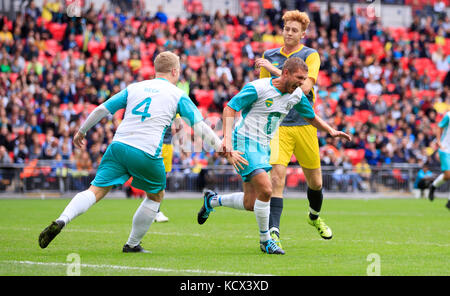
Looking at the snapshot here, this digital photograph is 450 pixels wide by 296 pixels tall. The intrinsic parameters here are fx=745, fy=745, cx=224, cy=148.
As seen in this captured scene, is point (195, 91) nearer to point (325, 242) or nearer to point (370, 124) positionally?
point (370, 124)

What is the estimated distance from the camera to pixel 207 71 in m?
26.0

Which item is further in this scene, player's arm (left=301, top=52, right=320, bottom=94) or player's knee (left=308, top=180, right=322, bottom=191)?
player's knee (left=308, top=180, right=322, bottom=191)

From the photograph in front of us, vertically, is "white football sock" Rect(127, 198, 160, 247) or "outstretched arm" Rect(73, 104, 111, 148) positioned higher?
"outstretched arm" Rect(73, 104, 111, 148)

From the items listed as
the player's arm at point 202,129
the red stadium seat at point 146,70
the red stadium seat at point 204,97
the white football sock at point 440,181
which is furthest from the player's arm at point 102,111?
the red stadium seat at point 146,70

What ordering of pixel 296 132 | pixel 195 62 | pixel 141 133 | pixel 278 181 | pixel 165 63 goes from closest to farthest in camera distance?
pixel 141 133
pixel 165 63
pixel 278 181
pixel 296 132
pixel 195 62

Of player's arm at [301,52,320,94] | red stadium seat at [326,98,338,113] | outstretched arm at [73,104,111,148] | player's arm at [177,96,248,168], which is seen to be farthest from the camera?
red stadium seat at [326,98,338,113]

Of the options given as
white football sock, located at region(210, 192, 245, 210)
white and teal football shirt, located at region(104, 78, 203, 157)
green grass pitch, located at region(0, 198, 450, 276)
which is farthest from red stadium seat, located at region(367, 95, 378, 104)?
white and teal football shirt, located at region(104, 78, 203, 157)

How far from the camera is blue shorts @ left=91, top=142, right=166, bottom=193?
742 cm

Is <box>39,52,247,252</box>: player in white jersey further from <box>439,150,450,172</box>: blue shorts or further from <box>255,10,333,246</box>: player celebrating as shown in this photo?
<box>439,150,450,172</box>: blue shorts

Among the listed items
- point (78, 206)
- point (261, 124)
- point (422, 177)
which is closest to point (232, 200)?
point (261, 124)

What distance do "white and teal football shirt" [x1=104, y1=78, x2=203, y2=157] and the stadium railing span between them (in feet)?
43.9

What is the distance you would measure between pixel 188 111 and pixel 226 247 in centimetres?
184

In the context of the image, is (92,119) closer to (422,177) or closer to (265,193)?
(265,193)
